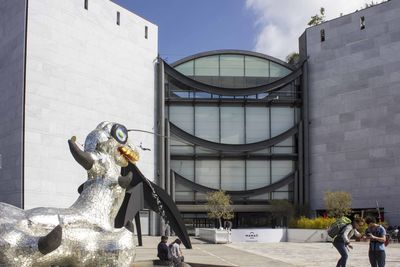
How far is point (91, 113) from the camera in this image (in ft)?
134

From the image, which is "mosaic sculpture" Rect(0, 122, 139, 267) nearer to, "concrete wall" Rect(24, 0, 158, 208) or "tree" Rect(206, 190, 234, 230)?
"concrete wall" Rect(24, 0, 158, 208)

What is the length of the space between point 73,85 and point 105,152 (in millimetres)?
30127

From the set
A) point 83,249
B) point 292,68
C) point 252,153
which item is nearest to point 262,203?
point 252,153

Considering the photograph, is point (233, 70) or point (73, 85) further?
point (233, 70)

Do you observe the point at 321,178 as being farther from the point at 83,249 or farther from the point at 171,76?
the point at 83,249

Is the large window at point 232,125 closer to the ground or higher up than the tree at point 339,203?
higher up

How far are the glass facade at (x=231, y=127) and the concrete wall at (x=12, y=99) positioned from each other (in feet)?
53.4

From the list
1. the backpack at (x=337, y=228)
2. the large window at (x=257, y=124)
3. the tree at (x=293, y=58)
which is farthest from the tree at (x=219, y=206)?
the backpack at (x=337, y=228)

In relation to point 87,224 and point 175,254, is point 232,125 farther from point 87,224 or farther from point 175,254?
point 87,224

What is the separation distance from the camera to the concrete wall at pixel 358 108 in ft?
150

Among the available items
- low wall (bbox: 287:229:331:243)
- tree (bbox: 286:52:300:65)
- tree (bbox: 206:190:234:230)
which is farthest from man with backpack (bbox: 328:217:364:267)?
tree (bbox: 286:52:300:65)

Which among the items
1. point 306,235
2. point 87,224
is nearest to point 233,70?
point 306,235

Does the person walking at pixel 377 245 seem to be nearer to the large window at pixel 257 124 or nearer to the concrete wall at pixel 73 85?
the concrete wall at pixel 73 85

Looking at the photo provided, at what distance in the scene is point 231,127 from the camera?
170ft
